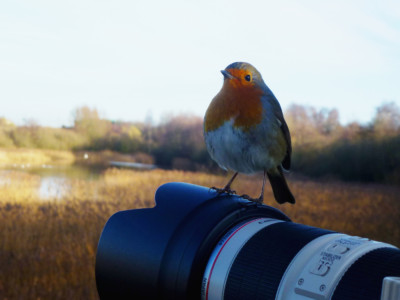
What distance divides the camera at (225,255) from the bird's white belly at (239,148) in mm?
90

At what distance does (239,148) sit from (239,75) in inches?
7.0

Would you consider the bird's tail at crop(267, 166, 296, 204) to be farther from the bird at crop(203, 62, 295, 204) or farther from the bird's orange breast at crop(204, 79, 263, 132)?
the bird's orange breast at crop(204, 79, 263, 132)

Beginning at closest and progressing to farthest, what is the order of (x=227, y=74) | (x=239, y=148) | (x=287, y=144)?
1. (x=227, y=74)
2. (x=239, y=148)
3. (x=287, y=144)

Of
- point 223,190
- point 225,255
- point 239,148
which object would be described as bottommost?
point 225,255

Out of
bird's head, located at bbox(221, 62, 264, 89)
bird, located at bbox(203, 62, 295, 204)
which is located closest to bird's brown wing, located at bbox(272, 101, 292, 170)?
bird, located at bbox(203, 62, 295, 204)

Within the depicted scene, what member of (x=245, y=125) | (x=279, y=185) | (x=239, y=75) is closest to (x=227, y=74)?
(x=239, y=75)

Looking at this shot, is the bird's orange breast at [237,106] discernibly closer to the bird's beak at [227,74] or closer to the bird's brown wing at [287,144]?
the bird's beak at [227,74]

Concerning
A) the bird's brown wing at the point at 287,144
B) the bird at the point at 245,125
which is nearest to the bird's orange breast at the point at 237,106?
the bird at the point at 245,125

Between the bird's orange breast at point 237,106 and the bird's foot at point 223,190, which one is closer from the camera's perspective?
the bird's orange breast at point 237,106

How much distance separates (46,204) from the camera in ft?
12.6

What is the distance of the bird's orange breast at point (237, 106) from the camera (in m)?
0.83

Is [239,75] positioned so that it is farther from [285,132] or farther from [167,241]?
[167,241]

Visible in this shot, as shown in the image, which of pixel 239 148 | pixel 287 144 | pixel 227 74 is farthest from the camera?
pixel 287 144

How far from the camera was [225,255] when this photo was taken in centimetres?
86
